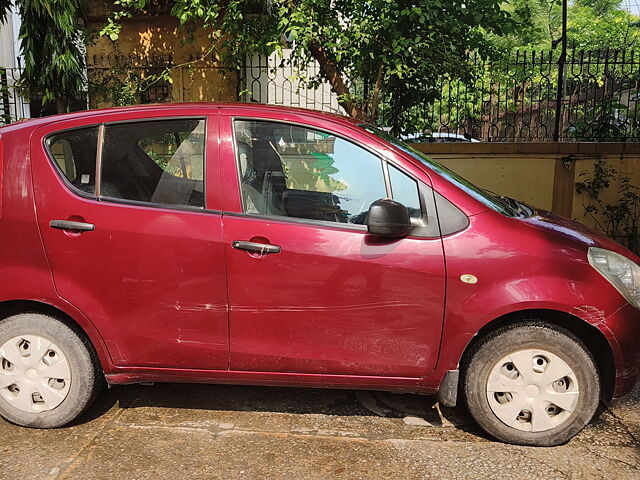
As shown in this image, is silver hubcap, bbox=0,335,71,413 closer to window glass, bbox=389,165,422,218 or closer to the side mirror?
the side mirror

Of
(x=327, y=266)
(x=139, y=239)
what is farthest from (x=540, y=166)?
(x=139, y=239)

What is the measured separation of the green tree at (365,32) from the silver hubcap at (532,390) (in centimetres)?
472

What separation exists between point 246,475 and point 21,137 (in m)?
2.22

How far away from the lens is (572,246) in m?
3.23

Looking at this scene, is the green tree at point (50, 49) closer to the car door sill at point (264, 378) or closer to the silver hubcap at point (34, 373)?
the silver hubcap at point (34, 373)

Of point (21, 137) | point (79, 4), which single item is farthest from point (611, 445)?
point (79, 4)

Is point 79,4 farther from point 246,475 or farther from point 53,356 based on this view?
point 246,475

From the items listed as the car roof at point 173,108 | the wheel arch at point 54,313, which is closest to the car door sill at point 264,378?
the wheel arch at point 54,313

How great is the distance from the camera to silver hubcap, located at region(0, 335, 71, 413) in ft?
11.0

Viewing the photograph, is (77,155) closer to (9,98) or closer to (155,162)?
(155,162)

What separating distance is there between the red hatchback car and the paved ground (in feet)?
0.61

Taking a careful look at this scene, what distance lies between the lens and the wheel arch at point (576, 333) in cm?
322

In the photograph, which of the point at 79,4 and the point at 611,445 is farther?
the point at 79,4

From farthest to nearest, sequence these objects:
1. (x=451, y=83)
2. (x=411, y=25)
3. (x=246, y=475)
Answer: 1. (x=451, y=83)
2. (x=411, y=25)
3. (x=246, y=475)
